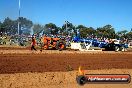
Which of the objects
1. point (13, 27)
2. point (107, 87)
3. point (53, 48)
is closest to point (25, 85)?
point (107, 87)

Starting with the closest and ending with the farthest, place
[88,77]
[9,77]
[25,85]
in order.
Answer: [88,77] → [25,85] → [9,77]

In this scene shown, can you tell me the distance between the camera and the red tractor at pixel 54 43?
2882 centimetres

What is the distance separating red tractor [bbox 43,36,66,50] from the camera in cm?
2882

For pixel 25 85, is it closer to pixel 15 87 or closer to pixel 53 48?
pixel 15 87

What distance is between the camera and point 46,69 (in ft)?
47.5

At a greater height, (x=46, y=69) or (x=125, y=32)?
(x=125, y=32)

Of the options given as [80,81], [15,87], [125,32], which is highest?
[125,32]

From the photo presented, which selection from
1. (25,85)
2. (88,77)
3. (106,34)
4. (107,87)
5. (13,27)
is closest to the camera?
(88,77)

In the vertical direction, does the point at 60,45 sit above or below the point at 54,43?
below

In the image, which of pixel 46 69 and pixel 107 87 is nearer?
pixel 107 87

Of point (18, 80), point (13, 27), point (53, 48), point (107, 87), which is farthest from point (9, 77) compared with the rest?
point (13, 27)

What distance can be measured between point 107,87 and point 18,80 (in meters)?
3.52

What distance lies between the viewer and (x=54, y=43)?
96.0 feet

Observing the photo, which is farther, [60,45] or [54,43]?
[54,43]
